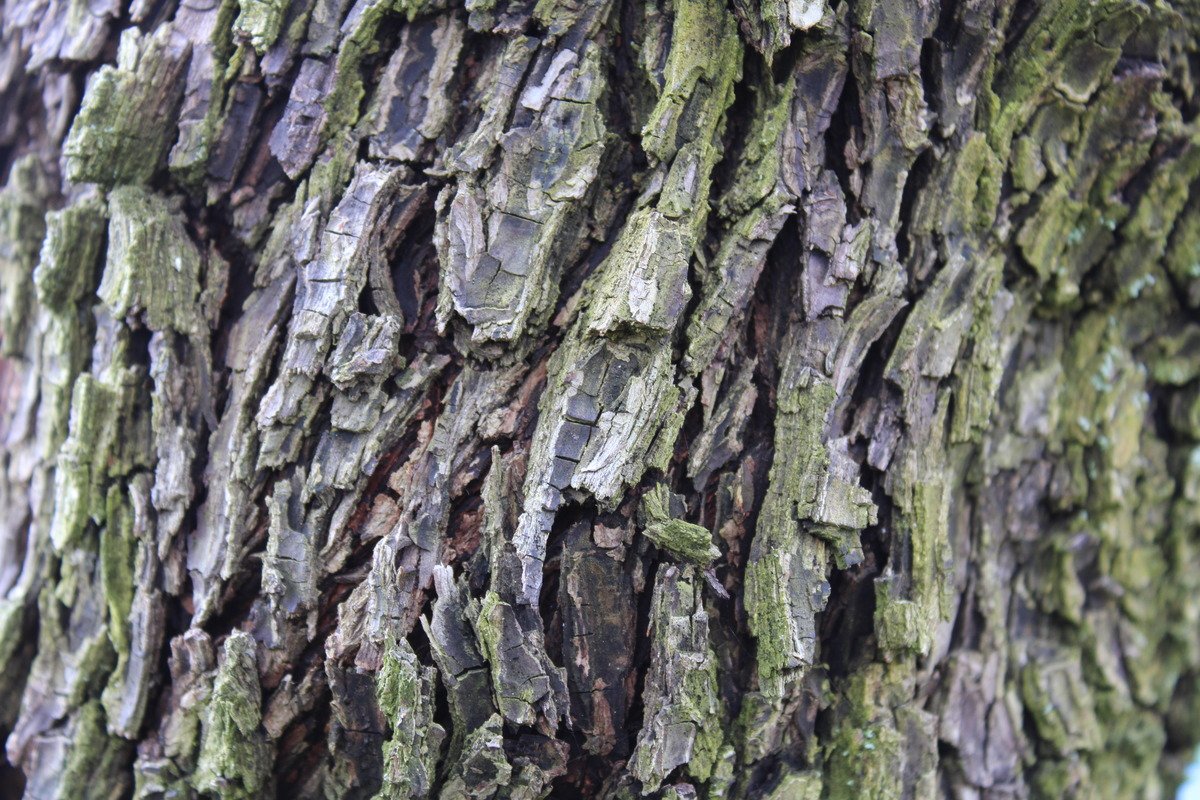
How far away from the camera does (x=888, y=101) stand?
6.50 feet

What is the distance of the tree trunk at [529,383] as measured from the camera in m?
1.85

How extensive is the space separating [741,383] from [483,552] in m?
0.68

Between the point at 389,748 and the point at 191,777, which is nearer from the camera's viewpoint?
the point at 389,748

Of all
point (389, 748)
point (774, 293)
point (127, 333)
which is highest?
point (774, 293)

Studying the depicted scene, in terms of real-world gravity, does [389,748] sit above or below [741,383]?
below

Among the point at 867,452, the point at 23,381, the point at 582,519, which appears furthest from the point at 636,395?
the point at 23,381

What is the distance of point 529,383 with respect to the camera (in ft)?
6.29

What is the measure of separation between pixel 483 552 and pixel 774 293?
87 cm

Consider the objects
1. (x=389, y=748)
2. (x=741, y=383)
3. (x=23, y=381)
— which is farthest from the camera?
(x=23, y=381)

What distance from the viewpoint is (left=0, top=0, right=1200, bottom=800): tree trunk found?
1.85 m

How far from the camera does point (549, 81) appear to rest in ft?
6.26

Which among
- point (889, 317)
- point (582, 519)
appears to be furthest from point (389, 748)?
point (889, 317)

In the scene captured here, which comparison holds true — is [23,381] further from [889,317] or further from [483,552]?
[889,317]

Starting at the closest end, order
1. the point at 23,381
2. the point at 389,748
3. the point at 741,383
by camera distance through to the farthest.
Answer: the point at 389,748 → the point at 741,383 → the point at 23,381
